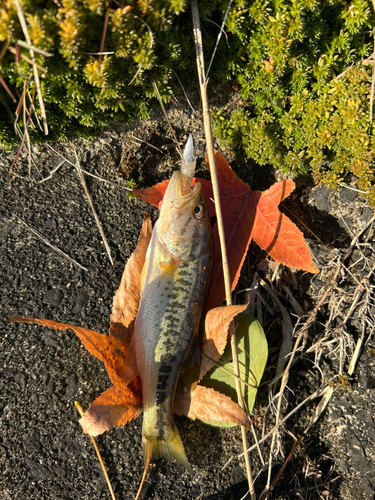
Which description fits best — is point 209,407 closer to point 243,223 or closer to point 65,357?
point 65,357

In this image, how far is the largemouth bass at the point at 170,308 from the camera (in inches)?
107

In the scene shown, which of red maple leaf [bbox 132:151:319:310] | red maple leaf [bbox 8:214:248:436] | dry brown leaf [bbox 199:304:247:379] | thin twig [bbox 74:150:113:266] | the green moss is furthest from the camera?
thin twig [bbox 74:150:113:266]

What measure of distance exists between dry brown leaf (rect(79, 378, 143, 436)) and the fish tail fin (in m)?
0.22

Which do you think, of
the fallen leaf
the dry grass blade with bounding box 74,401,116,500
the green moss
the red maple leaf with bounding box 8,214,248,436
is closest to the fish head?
the fallen leaf

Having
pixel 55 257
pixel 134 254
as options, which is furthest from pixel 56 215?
pixel 134 254

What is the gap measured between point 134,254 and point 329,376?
5.98 feet

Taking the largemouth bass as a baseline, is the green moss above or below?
above

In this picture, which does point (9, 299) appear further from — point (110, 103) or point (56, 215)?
point (110, 103)

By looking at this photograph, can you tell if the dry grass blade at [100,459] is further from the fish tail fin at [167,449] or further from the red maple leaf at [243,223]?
the red maple leaf at [243,223]

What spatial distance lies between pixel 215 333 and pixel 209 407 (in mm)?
501

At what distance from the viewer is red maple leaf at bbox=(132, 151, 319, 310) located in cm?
278

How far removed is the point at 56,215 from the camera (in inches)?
117

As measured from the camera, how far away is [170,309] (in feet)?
8.93

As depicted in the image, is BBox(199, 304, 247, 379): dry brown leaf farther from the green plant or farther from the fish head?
the green plant
